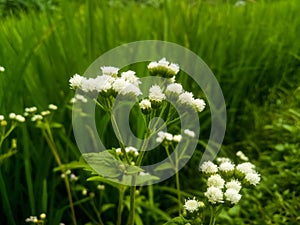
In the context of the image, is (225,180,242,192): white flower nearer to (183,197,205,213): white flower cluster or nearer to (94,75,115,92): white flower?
(183,197,205,213): white flower cluster

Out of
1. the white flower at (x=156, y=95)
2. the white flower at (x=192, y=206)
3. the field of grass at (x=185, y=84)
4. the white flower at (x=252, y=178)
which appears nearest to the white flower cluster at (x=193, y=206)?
the white flower at (x=192, y=206)

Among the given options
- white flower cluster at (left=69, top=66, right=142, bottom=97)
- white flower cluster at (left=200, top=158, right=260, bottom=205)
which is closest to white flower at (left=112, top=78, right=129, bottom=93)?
white flower cluster at (left=69, top=66, right=142, bottom=97)

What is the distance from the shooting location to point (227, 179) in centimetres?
102

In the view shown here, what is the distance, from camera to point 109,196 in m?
1.61

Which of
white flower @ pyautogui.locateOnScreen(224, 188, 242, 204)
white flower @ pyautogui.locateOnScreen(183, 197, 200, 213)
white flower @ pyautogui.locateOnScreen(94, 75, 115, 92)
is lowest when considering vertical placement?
white flower @ pyautogui.locateOnScreen(183, 197, 200, 213)

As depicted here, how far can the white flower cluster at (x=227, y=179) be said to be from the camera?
2.98ft

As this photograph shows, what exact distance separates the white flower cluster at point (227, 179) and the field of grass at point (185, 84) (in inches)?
21.0

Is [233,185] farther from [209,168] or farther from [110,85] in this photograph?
[110,85]

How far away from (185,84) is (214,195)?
3.53 feet

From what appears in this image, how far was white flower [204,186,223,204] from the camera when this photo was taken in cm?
90

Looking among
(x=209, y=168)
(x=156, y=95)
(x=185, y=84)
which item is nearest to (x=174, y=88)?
(x=156, y=95)

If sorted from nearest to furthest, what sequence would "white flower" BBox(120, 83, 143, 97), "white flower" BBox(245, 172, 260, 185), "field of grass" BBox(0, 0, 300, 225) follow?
"white flower" BBox(120, 83, 143, 97), "white flower" BBox(245, 172, 260, 185), "field of grass" BBox(0, 0, 300, 225)

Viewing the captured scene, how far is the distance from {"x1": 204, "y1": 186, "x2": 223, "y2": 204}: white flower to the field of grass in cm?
58

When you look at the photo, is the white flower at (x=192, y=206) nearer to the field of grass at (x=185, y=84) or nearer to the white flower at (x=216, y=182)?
the white flower at (x=216, y=182)
